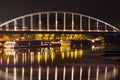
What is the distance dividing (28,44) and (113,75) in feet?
199

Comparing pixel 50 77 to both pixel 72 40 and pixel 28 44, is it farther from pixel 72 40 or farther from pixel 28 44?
pixel 72 40

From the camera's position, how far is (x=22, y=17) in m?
82.6

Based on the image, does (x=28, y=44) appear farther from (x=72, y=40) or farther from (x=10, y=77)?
(x=10, y=77)

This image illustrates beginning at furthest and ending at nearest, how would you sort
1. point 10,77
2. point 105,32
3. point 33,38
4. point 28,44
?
point 33,38
point 28,44
point 105,32
point 10,77

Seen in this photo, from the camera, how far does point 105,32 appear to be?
252ft

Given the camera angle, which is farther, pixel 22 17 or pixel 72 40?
pixel 72 40

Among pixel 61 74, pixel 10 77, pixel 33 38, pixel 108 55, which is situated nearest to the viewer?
pixel 10 77

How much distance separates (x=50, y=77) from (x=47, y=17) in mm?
71336

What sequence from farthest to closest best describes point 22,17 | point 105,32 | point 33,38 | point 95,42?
1. point 95,42
2. point 33,38
3. point 22,17
4. point 105,32

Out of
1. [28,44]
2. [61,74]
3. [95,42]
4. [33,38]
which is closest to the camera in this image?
[61,74]

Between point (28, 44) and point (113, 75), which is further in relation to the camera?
point (28, 44)

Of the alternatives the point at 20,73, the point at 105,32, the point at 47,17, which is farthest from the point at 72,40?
the point at 20,73

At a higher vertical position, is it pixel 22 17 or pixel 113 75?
pixel 22 17

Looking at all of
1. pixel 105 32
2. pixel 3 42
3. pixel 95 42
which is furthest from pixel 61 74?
pixel 95 42
